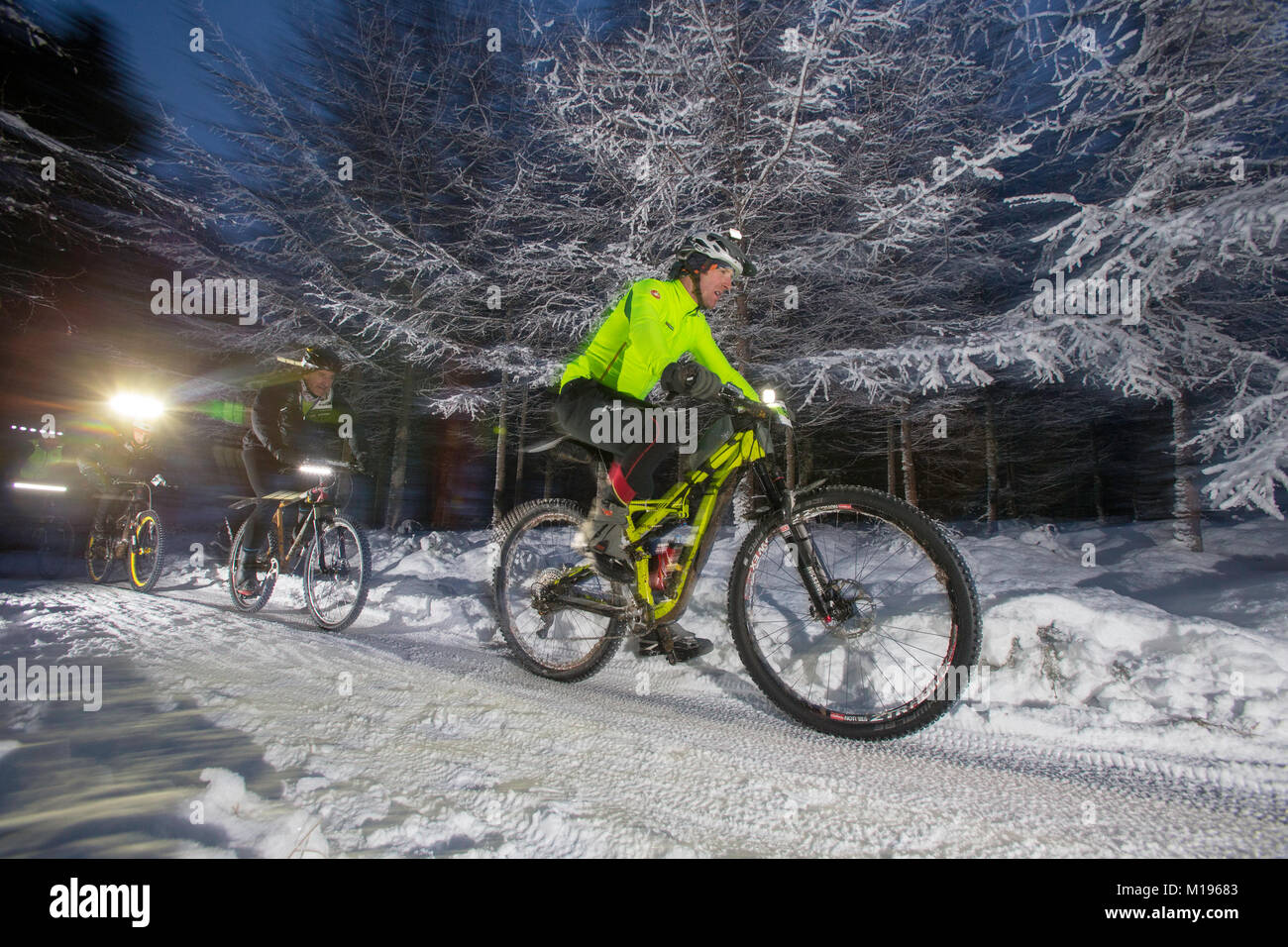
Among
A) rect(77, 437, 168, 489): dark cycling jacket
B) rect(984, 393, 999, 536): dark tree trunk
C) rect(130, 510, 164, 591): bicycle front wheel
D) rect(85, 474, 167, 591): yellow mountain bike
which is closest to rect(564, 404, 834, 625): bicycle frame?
rect(130, 510, 164, 591): bicycle front wheel

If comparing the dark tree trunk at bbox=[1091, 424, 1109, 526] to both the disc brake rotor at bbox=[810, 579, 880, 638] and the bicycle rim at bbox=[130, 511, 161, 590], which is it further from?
the bicycle rim at bbox=[130, 511, 161, 590]

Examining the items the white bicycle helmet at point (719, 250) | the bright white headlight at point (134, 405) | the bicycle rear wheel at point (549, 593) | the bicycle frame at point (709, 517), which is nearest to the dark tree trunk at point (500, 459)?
the bright white headlight at point (134, 405)

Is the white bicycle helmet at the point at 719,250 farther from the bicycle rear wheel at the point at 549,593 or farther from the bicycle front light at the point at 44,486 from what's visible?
the bicycle front light at the point at 44,486

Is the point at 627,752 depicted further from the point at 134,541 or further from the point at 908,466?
the point at 908,466

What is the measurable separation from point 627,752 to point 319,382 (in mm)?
4664

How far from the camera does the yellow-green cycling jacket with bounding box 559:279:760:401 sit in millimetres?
2793

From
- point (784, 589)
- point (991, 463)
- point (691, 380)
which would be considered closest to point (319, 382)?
point (691, 380)

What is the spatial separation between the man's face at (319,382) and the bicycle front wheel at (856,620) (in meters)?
4.41

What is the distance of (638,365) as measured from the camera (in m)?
2.91

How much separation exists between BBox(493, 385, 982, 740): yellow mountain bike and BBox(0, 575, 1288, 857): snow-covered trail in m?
0.33

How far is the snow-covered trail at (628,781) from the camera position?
4.82 ft

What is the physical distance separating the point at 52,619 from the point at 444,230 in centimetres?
1048
